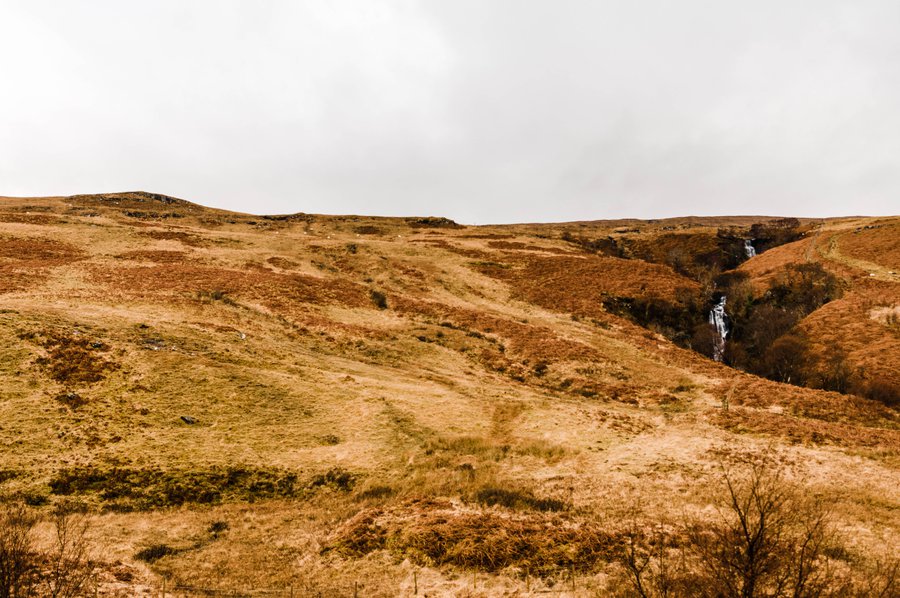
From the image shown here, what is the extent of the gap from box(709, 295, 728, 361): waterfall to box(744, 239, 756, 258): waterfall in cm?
4826

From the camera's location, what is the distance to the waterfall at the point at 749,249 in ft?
323

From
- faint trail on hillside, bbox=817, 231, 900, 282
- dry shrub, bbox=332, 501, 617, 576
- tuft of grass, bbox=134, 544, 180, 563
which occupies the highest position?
faint trail on hillside, bbox=817, 231, 900, 282

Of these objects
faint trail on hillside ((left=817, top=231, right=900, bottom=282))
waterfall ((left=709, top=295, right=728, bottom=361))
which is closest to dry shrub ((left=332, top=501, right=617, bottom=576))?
waterfall ((left=709, top=295, right=728, bottom=361))

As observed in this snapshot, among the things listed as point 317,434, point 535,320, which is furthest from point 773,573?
point 535,320

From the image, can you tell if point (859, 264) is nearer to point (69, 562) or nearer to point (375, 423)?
point (375, 423)

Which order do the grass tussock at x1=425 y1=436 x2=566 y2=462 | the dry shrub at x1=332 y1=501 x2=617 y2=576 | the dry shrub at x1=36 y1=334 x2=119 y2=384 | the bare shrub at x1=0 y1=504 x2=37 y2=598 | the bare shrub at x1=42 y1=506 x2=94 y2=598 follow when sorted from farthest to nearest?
the dry shrub at x1=36 y1=334 x2=119 y2=384 < the grass tussock at x1=425 y1=436 x2=566 y2=462 < the dry shrub at x1=332 y1=501 x2=617 y2=576 < the bare shrub at x1=42 y1=506 x2=94 y2=598 < the bare shrub at x1=0 y1=504 x2=37 y2=598

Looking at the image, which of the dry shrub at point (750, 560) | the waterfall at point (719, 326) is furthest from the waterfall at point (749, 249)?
the dry shrub at point (750, 560)

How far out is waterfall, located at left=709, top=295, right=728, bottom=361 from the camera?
52.1 m

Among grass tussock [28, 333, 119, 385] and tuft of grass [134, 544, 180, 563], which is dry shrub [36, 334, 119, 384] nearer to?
grass tussock [28, 333, 119, 385]

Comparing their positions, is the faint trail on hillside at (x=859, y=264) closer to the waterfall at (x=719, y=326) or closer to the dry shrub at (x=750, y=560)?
the waterfall at (x=719, y=326)

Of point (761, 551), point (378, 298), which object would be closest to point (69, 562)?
point (761, 551)

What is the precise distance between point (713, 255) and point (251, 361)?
95.6 m

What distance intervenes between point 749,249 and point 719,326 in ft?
189

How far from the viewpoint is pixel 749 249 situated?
99.9 metres
